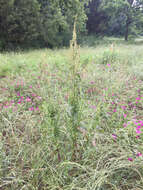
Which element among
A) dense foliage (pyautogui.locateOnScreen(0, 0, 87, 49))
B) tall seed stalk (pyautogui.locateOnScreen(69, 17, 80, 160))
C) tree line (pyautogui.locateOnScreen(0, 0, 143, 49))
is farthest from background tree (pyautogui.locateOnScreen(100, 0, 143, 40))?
tall seed stalk (pyautogui.locateOnScreen(69, 17, 80, 160))

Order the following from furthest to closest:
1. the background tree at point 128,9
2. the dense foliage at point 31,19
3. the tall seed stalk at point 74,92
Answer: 1. the background tree at point 128,9
2. the dense foliage at point 31,19
3. the tall seed stalk at point 74,92

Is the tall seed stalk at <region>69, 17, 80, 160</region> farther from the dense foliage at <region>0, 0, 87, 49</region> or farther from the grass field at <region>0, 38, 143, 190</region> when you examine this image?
the dense foliage at <region>0, 0, 87, 49</region>

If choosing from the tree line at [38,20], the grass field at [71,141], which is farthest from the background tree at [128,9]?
the grass field at [71,141]

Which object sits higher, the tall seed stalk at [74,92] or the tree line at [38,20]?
the tree line at [38,20]

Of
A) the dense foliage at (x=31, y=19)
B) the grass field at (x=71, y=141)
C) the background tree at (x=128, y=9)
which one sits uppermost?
the background tree at (x=128, y=9)

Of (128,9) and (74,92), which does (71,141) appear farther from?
(128,9)

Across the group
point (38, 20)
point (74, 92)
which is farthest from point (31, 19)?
point (74, 92)

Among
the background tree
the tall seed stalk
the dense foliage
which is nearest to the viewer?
the tall seed stalk

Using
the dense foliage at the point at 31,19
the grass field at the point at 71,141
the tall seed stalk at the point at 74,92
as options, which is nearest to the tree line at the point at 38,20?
the dense foliage at the point at 31,19

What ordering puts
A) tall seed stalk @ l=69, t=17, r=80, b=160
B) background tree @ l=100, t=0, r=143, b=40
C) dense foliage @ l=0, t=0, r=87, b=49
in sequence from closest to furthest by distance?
tall seed stalk @ l=69, t=17, r=80, b=160 → dense foliage @ l=0, t=0, r=87, b=49 → background tree @ l=100, t=0, r=143, b=40

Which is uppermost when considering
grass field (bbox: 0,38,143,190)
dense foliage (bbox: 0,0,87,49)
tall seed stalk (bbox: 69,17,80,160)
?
dense foliage (bbox: 0,0,87,49)

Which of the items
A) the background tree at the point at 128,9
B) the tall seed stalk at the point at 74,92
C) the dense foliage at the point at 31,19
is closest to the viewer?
the tall seed stalk at the point at 74,92

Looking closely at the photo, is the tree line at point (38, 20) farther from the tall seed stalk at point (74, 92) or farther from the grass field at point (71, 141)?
the tall seed stalk at point (74, 92)

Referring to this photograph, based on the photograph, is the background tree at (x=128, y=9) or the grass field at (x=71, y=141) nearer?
the grass field at (x=71, y=141)
